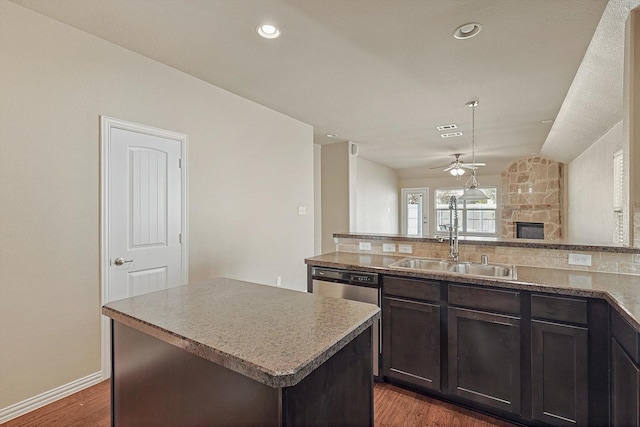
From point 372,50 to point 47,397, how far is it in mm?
3572

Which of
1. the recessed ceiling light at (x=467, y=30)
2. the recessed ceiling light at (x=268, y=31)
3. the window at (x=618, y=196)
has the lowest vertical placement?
the window at (x=618, y=196)

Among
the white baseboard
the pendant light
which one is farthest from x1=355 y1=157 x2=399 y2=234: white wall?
the white baseboard

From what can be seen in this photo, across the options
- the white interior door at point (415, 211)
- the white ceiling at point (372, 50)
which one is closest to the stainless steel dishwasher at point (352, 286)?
the white ceiling at point (372, 50)

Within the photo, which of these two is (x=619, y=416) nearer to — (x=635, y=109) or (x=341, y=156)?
(x=635, y=109)

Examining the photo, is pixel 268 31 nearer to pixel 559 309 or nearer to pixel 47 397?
pixel 559 309

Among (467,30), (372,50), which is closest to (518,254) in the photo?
(467,30)

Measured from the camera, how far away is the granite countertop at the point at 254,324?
0.93m

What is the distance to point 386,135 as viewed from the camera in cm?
549

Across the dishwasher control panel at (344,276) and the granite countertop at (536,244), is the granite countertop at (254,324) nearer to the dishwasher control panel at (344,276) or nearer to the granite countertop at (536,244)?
the dishwasher control panel at (344,276)

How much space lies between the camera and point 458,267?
8.49ft

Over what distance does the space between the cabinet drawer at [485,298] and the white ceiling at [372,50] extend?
1.85 meters

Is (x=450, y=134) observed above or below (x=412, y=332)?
above

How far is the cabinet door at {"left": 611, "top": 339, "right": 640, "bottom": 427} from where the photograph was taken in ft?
4.43

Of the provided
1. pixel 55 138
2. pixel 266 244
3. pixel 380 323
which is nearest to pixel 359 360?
pixel 380 323
